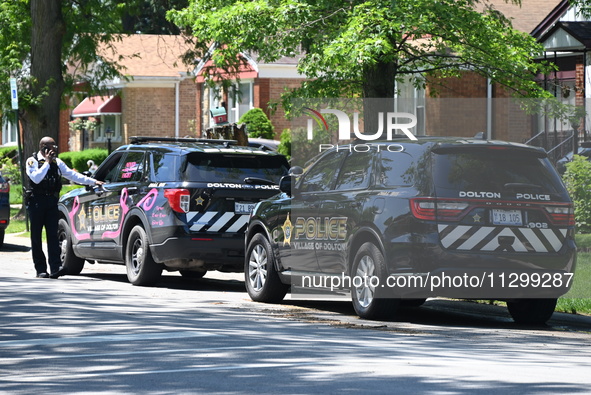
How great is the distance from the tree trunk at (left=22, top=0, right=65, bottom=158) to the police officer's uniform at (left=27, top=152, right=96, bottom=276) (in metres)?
11.9

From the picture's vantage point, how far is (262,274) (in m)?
13.0

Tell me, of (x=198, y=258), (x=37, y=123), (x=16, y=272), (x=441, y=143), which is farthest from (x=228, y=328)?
(x=37, y=123)

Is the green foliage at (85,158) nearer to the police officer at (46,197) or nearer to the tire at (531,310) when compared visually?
the police officer at (46,197)

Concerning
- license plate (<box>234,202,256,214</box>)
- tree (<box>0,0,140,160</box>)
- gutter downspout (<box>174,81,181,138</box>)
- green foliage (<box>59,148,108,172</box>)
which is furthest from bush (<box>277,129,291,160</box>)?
license plate (<box>234,202,256,214</box>)

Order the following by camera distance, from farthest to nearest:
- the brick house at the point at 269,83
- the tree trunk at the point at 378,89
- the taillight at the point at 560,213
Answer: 1. the brick house at the point at 269,83
2. the tree trunk at the point at 378,89
3. the taillight at the point at 560,213

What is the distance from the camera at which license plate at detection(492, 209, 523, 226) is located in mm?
10633

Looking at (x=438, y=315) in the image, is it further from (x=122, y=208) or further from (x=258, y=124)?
(x=258, y=124)

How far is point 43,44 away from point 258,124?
12539 millimetres

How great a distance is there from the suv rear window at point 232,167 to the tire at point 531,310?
13.3ft

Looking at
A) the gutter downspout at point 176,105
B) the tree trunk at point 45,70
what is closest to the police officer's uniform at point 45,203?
the tree trunk at point 45,70

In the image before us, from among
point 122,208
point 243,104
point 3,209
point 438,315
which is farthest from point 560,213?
point 243,104

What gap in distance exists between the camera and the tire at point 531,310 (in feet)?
37.4

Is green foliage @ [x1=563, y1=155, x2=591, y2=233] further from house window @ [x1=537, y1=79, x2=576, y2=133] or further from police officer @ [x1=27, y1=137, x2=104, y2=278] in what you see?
police officer @ [x1=27, y1=137, x2=104, y2=278]

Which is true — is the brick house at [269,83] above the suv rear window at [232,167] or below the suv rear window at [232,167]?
above
